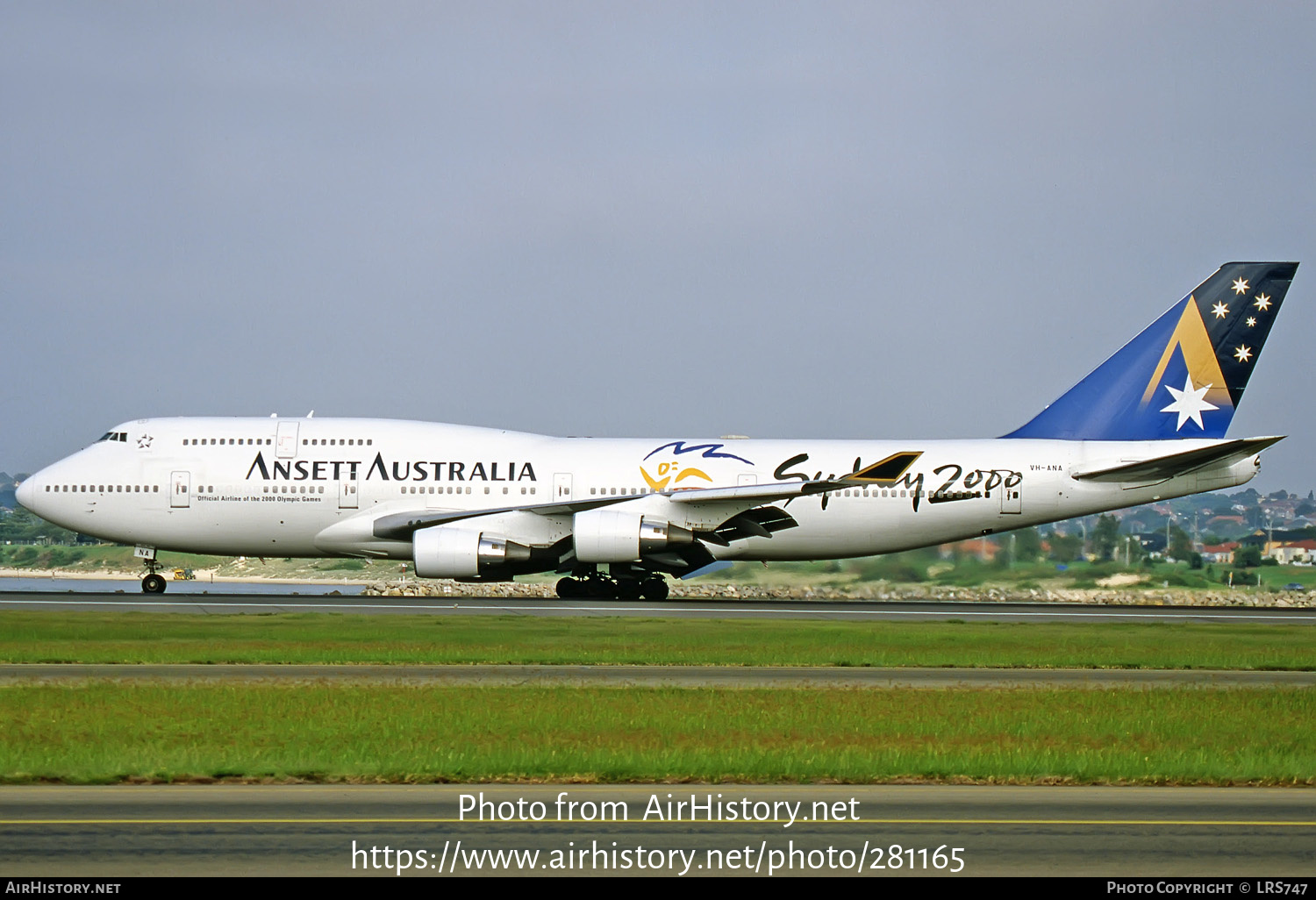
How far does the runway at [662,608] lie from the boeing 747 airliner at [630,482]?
1.74 metres

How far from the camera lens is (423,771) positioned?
13.0m

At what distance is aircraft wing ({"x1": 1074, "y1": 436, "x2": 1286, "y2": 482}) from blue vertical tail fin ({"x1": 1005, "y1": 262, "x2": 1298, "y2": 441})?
171 centimetres

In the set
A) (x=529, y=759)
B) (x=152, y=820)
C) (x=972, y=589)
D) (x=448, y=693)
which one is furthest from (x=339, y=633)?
(x=972, y=589)

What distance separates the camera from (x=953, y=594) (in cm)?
4347

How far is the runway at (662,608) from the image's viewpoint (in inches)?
1307

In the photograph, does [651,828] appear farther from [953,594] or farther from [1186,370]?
[1186,370]

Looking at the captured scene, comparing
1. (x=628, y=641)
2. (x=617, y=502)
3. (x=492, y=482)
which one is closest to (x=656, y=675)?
(x=628, y=641)

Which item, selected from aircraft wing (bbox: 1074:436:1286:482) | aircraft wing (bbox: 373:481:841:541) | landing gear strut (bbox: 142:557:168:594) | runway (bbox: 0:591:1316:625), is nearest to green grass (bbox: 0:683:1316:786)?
runway (bbox: 0:591:1316:625)

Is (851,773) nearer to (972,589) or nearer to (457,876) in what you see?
(457,876)

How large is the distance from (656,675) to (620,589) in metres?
18.1

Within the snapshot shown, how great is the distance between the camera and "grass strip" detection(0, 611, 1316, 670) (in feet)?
78.1

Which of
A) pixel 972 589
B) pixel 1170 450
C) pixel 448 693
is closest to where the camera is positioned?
pixel 448 693

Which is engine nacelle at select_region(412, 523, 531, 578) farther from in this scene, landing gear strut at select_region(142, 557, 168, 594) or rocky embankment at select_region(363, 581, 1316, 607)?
landing gear strut at select_region(142, 557, 168, 594)

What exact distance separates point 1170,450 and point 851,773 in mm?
29956
